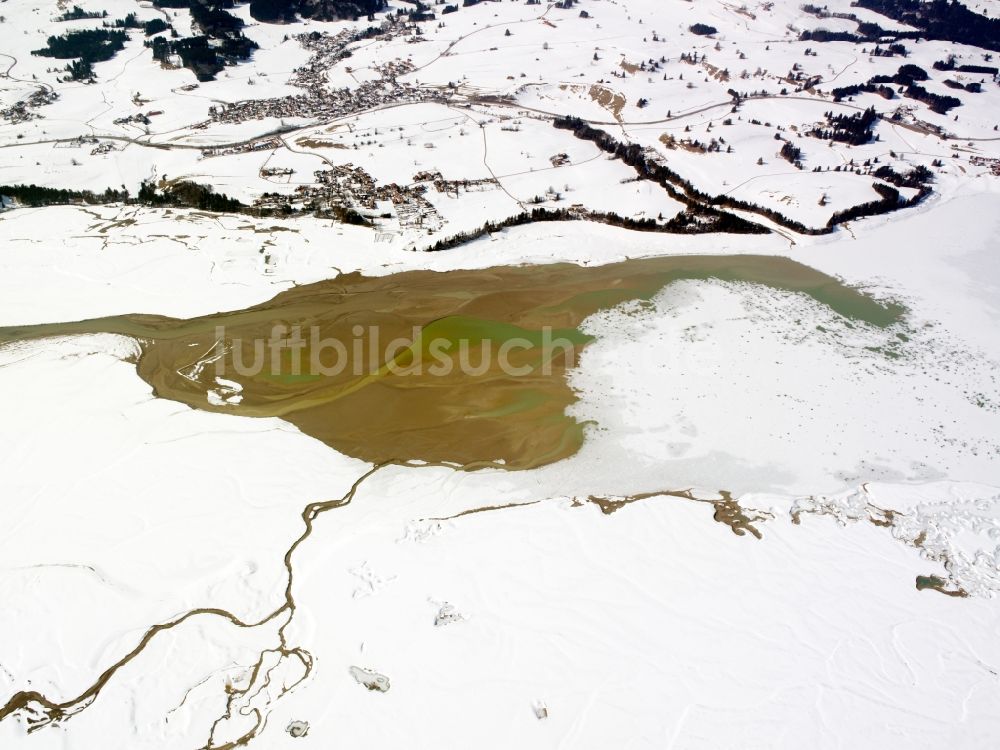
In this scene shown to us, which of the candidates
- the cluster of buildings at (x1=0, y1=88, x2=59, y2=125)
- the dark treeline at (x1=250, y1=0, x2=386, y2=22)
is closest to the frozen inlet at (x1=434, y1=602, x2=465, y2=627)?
the cluster of buildings at (x1=0, y1=88, x2=59, y2=125)

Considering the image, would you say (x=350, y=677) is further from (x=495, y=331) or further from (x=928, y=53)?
(x=928, y=53)

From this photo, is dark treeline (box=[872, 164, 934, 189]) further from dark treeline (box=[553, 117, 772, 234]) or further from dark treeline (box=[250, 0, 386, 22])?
dark treeline (box=[250, 0, 386, 22])

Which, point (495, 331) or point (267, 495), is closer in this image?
point (267, 495)

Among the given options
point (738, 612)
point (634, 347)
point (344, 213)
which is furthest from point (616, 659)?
point (344, 213)

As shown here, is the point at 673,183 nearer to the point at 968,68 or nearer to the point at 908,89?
the point at 908,89

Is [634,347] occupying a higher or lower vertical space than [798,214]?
lower

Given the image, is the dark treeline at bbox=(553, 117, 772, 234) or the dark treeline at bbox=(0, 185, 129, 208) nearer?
the dark treeline at bbox=(553, 117, 772, 234)

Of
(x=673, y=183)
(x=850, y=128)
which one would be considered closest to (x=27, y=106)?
(x=673, y=183)
